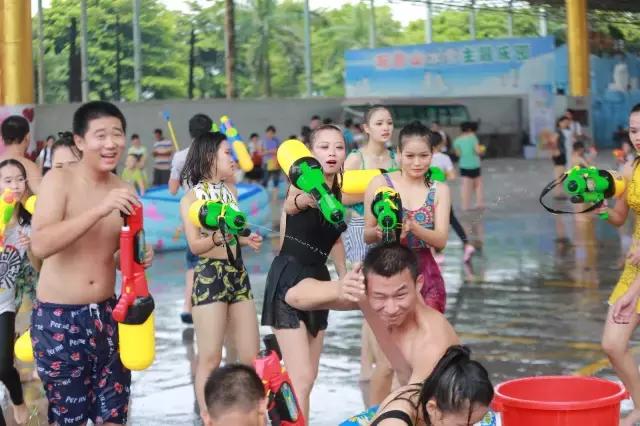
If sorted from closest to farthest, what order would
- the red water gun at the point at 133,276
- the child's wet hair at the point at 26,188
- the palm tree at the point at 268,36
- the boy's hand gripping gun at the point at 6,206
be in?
the red water gun at the point at 133,276 < the boy's hand gripping gun at the point at 6,206 < the child's wet hair at the point at 26,188 < the palm tree at the point at 268,36

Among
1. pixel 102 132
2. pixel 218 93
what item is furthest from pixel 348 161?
pixel 218 93

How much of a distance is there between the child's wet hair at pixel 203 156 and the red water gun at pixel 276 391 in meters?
2.73

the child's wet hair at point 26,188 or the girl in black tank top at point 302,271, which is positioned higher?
the child's wet hair at point 26,188

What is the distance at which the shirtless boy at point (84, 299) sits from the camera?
5102mm

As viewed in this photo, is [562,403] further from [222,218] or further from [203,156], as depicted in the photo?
[203,156]

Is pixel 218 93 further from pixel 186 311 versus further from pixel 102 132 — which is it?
pixel 102 132

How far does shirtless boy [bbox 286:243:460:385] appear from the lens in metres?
4.40

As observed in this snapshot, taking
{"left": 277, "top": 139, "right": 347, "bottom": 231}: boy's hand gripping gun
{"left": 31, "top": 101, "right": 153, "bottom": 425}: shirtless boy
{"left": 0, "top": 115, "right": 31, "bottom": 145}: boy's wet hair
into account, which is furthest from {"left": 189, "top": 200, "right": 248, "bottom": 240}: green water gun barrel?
{"left": 0, "top": 115, "right": 31, "bottom": 145}: boy's wet hair

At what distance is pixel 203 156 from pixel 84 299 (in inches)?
67.6

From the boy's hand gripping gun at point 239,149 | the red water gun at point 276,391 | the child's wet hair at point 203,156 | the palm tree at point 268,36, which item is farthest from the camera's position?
the palm tree at point 268,36

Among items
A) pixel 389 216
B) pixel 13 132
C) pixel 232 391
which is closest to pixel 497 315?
pixel 13 132

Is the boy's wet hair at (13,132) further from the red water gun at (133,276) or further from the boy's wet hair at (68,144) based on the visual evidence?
the red water gun at (133,276)

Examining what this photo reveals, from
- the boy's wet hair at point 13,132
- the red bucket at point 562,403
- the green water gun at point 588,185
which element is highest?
the boy's wet hair at point 13,132

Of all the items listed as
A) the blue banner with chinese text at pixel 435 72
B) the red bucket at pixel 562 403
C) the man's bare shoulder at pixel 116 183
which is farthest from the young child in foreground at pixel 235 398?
the blue banner with chinese text at pixel 435 72
